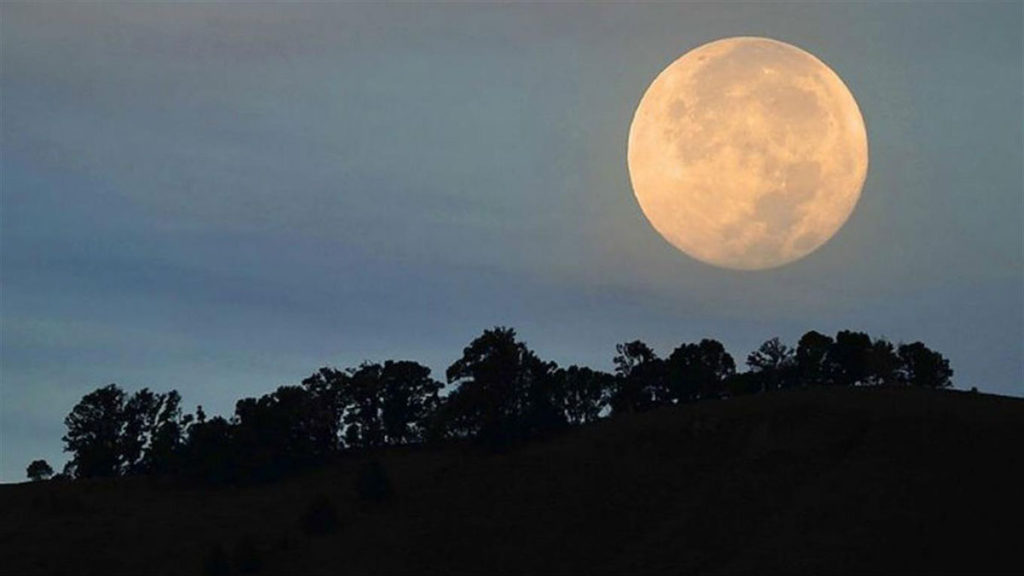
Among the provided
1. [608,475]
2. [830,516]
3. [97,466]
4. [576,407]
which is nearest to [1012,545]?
[830,516]

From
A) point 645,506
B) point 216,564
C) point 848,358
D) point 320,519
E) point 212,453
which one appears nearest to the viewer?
point 216,564

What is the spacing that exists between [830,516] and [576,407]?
57117 mm

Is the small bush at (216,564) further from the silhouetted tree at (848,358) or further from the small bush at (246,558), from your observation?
the silhouetted tree at (848,358)

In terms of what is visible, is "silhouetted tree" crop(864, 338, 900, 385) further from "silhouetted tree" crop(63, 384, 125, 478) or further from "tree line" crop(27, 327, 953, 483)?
A: "silhouetted tree" crop(63, 384, 125, 478)

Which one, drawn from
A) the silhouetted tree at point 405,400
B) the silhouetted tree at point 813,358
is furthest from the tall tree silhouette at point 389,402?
the silhouetted tree at point 813,358

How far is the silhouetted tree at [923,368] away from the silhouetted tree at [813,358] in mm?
8339

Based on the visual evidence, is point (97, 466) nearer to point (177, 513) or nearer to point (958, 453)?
point (177, 513)

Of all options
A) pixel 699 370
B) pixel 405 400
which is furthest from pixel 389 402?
pixel 699 370

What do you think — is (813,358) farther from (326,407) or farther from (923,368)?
(326,407)

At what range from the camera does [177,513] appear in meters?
150

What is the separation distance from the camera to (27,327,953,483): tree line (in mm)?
166000

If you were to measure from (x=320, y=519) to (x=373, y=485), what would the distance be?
9.02 m

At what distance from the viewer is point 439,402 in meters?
180

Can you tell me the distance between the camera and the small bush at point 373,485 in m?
149
